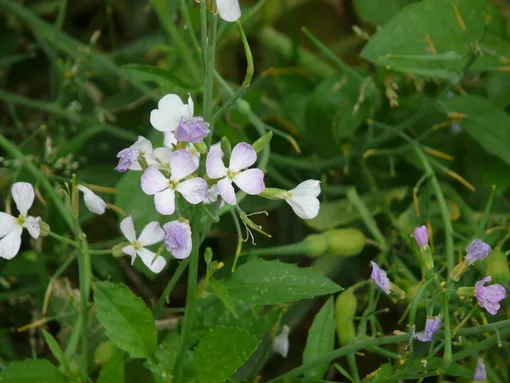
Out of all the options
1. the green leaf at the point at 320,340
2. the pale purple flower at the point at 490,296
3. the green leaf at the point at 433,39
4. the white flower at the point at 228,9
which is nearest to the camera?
the white flower at the point at 228,9

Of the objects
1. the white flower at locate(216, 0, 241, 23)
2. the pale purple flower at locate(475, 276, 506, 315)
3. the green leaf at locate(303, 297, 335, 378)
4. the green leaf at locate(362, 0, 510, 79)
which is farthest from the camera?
the green leaf at locate(362, 0, 510, 79)

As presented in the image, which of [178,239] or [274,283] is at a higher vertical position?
[178,239]

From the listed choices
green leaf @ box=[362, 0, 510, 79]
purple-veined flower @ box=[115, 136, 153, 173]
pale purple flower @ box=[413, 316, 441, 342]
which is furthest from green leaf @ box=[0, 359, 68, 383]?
green leaf @ box=[362, 0, 510, 79]

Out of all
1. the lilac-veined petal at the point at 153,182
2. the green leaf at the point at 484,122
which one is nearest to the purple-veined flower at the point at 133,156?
the lilac-veined petal at the point at 153,182

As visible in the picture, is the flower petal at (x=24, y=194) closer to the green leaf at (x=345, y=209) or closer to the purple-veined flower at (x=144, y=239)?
the purple-veined flower at (x=144, y=239)

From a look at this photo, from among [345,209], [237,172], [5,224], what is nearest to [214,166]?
[237,172]

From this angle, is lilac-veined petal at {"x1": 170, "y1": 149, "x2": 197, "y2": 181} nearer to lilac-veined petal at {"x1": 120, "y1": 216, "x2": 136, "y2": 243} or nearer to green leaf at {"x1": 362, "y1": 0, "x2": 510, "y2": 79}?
lilac-veined petal at {"x1": 120, "y1": 216, "x2": 136, "y2": 243}

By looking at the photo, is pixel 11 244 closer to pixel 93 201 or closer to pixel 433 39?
pixel 93 201
